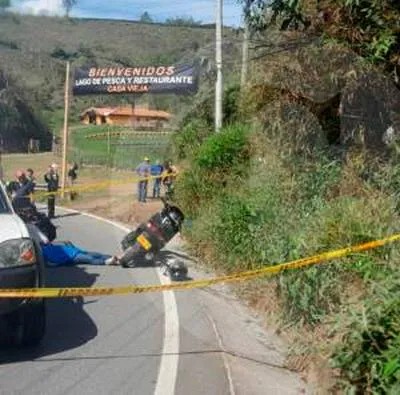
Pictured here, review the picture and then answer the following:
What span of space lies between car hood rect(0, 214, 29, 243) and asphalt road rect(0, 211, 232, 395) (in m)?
1.05

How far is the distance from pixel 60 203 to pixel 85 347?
66.6 feet

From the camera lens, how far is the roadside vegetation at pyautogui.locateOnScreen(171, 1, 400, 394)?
5.88 m

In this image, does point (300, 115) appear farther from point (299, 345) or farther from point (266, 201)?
point (299, 345)

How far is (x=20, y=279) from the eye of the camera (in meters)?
7.02

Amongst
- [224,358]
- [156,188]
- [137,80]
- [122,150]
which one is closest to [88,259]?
[224,358]

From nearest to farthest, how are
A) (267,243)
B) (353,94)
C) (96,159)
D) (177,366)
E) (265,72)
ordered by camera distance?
(177,366) → (267,243) → (353,94) → (265,72) → (96,159)

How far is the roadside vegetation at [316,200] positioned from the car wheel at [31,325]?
221 cm

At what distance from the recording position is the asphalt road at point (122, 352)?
6562 millimetres

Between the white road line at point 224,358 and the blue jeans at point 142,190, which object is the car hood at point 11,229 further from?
the blue jeans at point 142,190

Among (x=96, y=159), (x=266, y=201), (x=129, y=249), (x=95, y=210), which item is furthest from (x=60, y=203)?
(x=266, y=201)

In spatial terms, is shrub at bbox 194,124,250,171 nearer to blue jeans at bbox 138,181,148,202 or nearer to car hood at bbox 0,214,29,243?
blue jeans at bbox 138,181,148,202

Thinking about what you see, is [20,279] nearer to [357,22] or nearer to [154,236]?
[357,22]

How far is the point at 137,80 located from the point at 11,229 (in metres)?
21.1

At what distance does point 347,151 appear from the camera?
431 inches
